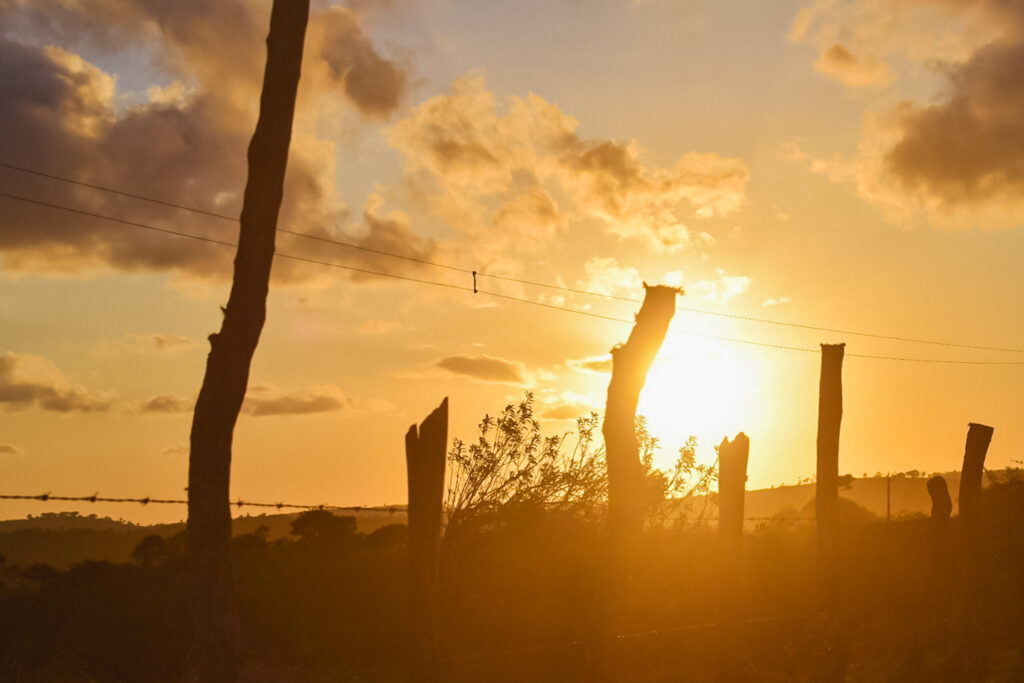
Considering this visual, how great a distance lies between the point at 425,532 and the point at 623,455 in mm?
2901

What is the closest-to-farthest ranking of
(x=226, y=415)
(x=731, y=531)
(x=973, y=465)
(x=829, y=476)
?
1. (x=226, y=415)
2. (x=731, y=531)
3. (x=973, y=465)
4. (x=829, y=476)

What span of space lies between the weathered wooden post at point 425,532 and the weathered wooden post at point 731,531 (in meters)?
5.12

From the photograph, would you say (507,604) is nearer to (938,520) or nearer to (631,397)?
(631,397)

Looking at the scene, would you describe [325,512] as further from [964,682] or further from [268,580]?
[964,682]

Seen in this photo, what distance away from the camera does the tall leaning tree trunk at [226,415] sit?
7.73m

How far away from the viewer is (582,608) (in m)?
14.3

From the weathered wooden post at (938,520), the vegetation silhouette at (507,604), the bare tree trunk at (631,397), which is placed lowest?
the vegetation silhouette at (507,604)

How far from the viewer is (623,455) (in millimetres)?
10930

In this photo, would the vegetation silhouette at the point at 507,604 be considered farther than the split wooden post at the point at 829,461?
No

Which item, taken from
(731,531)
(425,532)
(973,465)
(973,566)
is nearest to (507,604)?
(731,531)

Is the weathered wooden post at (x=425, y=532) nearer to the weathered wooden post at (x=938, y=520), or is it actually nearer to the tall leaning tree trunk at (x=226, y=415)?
the tall leaning tree trunk at (x=226, y=415)

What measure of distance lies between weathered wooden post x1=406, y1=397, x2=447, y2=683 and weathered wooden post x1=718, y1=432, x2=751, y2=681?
512cm

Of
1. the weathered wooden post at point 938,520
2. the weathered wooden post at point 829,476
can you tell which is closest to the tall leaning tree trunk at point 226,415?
the weathered wooden post at point 938,520

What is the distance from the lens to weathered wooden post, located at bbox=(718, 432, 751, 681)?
1252cm
